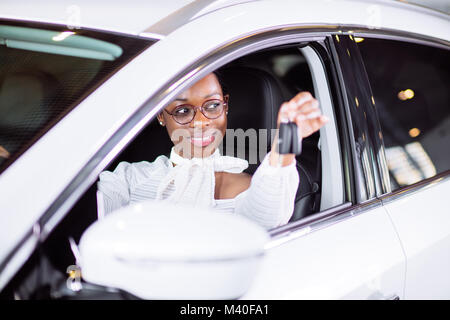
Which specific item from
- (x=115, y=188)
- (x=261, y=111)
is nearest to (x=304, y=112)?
(x=261, y=111)

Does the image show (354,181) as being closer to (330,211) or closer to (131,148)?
(330,211)

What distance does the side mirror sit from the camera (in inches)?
28.3

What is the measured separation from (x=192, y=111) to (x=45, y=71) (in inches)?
23.0

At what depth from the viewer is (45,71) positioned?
125cm

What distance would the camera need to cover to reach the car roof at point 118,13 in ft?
3.72

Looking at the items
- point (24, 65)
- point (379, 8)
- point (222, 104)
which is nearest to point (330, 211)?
point (222, 104)

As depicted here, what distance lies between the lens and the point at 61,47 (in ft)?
3.95

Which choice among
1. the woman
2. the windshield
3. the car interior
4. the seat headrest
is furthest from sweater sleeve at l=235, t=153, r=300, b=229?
the windshield

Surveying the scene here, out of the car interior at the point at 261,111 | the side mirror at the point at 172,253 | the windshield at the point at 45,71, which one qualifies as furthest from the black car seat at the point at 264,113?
the side mirror at the point at 172,253

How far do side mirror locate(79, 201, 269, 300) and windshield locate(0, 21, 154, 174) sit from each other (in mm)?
431

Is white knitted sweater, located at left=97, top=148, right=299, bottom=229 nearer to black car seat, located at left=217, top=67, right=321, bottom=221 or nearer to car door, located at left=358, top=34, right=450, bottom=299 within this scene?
black car seat, located at left=217, top=67, right=321, bottom=221

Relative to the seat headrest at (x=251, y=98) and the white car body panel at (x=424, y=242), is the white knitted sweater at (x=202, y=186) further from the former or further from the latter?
the white car body panel at (x=424, y=242)

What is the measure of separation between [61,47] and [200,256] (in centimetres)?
86

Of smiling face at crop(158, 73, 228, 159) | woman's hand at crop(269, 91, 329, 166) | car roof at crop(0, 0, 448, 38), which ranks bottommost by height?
woman's hand at crop(269, 91, 329, 166)
